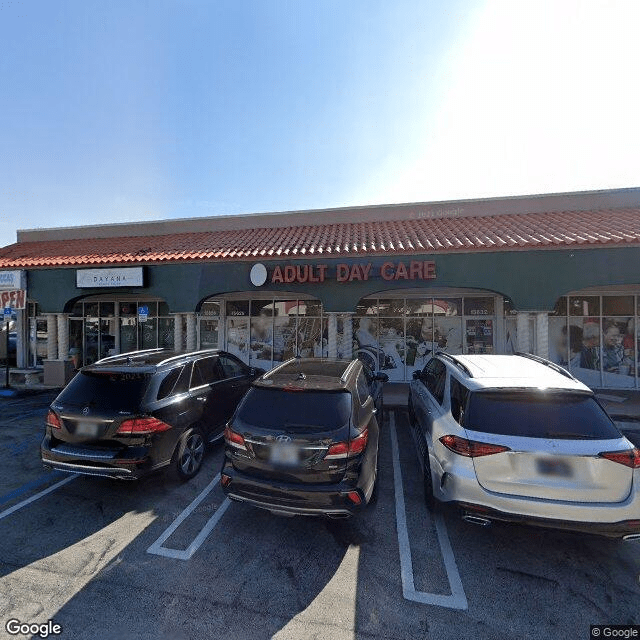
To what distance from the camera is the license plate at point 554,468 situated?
3.03 m

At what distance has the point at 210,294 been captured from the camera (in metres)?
9.93

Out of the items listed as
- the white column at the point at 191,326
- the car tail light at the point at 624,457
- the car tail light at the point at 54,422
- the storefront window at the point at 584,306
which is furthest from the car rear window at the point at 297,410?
the storefront window at the point at 584,306

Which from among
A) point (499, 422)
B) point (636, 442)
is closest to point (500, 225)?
point (636, 442)

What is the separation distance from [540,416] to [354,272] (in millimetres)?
6220

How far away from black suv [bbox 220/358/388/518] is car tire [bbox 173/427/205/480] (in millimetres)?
1337

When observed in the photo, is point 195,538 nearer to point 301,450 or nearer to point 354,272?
point 301,450

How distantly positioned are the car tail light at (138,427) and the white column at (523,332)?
8.46 meters

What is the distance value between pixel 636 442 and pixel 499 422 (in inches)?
200

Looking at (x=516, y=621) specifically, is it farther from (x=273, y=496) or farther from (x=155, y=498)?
(x=155, y=498)

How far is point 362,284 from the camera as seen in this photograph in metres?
9.15

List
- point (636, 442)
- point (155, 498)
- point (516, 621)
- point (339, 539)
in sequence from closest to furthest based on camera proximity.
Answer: point (516, 621)
point (339, 539)
point (155, 498)
point (636, 442)

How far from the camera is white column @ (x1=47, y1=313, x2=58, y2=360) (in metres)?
11.0

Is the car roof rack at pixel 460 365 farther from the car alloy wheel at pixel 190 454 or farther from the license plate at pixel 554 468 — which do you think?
the car alloy wheel at pixel 190 454

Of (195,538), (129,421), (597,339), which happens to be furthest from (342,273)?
(597,339)
